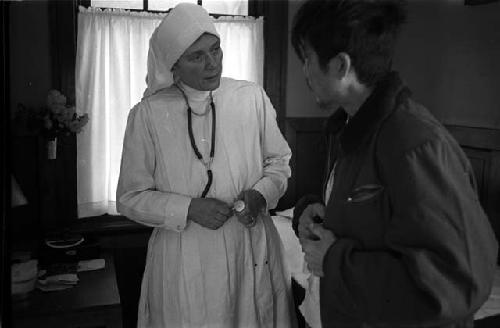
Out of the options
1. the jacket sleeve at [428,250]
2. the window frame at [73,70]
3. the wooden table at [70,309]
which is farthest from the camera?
the window frame at [73,70]

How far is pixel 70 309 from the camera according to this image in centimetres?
176

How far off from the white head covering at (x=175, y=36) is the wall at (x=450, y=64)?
1565 millimetres

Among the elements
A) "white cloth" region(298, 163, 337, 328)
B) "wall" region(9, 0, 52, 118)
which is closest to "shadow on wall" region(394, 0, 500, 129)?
"white cloth" region(298, 163, 337, 328)

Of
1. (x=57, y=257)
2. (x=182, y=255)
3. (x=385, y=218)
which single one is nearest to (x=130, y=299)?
(x=57, y=257)

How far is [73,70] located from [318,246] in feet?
6.64

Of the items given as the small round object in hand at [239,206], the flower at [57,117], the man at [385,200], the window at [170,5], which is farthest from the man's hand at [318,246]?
the window at [170,5]

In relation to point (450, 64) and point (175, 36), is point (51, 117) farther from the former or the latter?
point (450, 64)

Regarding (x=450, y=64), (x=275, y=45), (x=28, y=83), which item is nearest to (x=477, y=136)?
(x=450, y=64)

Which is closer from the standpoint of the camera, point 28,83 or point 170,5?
point 28,83

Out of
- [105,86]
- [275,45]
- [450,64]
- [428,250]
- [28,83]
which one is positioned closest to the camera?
[428,250]

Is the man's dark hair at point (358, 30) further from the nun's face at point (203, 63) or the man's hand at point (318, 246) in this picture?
the nun's face at point (203, 63)

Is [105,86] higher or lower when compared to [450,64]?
lower

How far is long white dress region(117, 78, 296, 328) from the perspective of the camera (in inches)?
57.1

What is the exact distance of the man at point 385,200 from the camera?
2.22 ft
